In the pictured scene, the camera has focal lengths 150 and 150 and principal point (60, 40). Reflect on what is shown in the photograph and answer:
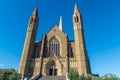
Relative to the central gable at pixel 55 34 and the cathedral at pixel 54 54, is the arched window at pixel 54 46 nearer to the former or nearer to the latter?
the cathedral at pixel 54 54

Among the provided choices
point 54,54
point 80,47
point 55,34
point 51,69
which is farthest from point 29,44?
point 80,47

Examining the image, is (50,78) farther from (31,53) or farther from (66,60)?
(31,53)

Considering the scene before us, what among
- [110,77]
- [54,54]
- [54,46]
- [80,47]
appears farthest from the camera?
[54,46]

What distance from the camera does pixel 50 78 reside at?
30.7m

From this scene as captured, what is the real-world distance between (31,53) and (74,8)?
20467mm

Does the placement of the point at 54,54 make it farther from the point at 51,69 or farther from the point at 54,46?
the point at 51,69

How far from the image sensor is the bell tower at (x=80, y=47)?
34531 millimetres

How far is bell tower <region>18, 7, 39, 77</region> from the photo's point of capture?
35.6m

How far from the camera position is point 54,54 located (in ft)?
126

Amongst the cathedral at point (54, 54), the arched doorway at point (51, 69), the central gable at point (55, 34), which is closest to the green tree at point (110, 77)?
the cathedral at point (54, 54)

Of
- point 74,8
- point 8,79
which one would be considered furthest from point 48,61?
point 74,8

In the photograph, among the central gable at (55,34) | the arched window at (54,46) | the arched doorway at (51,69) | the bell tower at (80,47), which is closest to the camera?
Result: the bell tower at (80,47)

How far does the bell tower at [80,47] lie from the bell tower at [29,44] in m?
11.7

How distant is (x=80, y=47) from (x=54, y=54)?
686 cm
